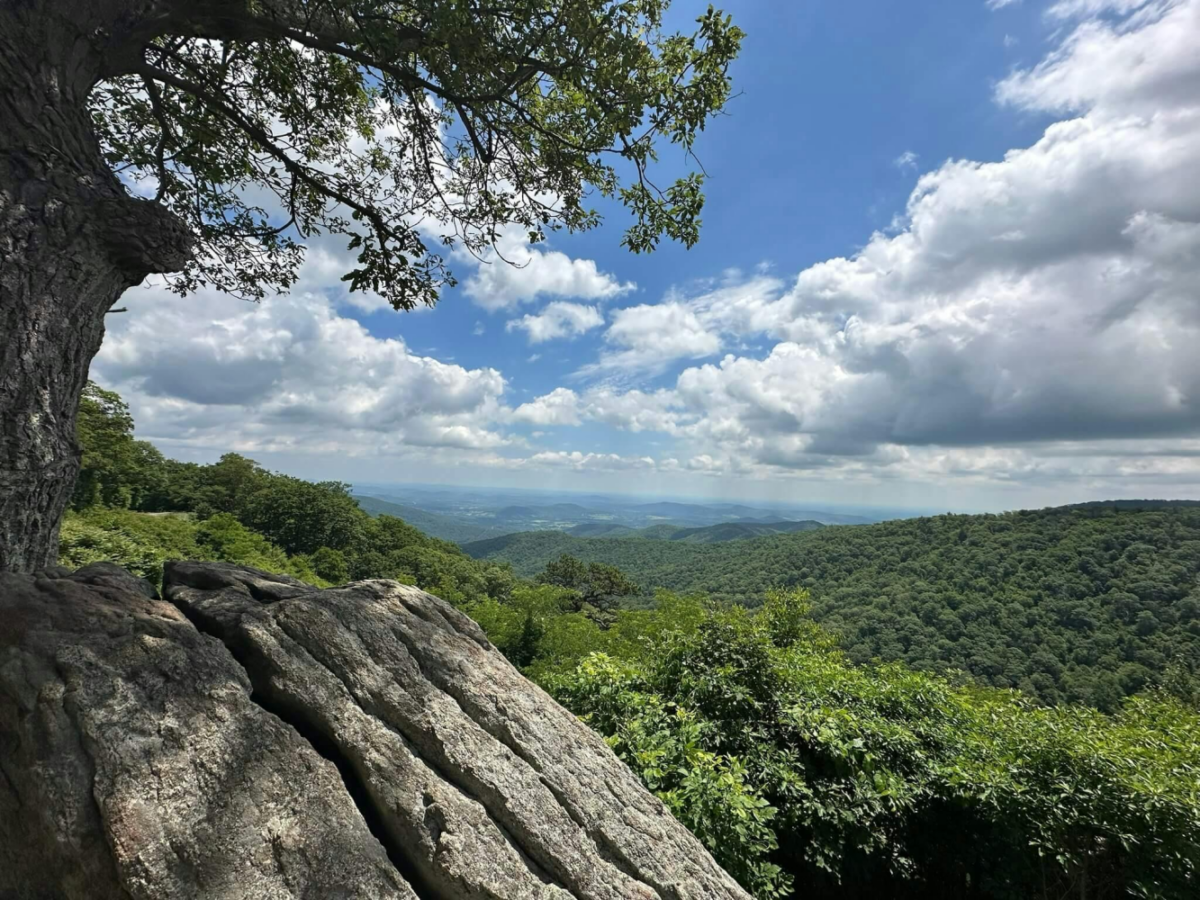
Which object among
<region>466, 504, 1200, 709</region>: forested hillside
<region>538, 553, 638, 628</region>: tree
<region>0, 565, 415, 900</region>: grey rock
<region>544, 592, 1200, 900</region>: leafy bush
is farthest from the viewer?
<region>538, 553, 638, 628</region>: tree

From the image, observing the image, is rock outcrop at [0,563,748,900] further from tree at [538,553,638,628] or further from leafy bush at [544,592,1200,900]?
tree at [538,553,638,628]

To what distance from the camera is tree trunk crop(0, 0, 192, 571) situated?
3111 millimetres

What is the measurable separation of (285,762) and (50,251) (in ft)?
12.2

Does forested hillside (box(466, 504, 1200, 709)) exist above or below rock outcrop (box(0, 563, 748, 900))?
→ below

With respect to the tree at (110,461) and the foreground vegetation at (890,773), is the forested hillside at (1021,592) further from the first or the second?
the tree at (110,461)

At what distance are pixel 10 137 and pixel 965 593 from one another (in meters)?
109

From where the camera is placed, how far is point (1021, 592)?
265ft

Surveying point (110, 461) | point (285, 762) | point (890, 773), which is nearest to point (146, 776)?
point (285, 762)

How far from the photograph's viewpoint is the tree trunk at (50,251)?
3.11 meters

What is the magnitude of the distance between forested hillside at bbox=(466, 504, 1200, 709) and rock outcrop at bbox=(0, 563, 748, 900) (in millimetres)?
38254

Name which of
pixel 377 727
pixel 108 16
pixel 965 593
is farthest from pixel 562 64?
pixel 965 593

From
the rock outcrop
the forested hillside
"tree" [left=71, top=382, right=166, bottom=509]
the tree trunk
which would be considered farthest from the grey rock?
the forested hillside

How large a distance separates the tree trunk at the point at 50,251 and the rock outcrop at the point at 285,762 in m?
0.66

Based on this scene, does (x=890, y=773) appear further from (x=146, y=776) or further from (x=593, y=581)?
(x=593, y=581)
